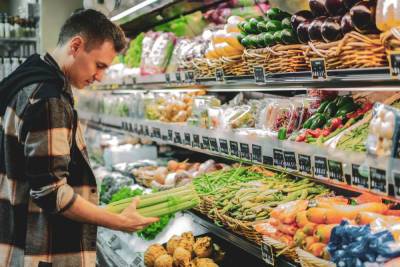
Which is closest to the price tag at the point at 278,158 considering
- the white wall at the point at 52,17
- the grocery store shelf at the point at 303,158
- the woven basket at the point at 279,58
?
the grocery store shelf at the point at 303,158

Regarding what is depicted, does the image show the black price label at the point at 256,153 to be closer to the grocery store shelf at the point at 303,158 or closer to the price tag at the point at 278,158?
the grocery store shelf at the point at 303,158

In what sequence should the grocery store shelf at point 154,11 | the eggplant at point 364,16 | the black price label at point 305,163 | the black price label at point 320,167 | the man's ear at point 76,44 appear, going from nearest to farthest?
1. the eggplant at point 364,16
2. the black price label at point 320,167
3. the black price label at point 305,163
4. the man's ear at point 76,44
5. the grocery store shelf at point 154,11

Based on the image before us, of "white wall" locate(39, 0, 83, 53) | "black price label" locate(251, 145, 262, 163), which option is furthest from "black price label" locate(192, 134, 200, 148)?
"white wall" locate(39, 0, 83, 53)

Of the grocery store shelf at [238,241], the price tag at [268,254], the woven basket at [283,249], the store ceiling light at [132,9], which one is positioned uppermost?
the store ceiling light at [132,9]

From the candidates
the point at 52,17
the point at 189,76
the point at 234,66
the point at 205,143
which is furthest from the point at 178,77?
the point at 52,17

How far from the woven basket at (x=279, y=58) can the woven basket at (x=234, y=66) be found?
67 millimetres

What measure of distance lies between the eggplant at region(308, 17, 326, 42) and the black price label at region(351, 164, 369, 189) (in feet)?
1.72

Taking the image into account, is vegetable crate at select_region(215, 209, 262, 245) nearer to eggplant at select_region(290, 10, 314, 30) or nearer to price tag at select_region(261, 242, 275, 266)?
price tag at select_region(261, 242, 275, 266)

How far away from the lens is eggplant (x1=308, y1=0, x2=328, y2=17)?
73.3 inches

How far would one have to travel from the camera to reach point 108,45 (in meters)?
2.12

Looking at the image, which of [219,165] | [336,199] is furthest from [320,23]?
[219,165]

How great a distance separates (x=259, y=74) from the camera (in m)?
2.16

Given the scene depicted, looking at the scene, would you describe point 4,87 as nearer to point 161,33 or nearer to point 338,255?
point 338,255

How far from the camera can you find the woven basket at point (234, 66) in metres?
2.34
